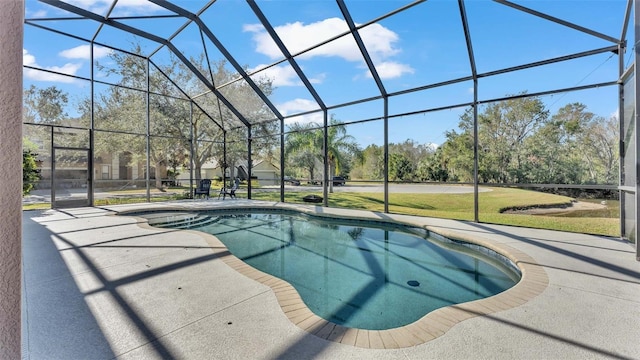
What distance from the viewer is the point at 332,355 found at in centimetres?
170

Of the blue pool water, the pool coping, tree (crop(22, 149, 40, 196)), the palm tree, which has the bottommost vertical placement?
the blue pool water

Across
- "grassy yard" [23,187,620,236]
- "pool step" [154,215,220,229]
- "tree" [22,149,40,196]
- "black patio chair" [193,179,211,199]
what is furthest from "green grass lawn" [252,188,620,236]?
"tree" [22,149,40,196]

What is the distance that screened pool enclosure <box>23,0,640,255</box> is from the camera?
5.19m

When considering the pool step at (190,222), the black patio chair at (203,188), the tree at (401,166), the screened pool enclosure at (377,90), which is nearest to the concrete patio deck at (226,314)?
the screened pool enclosure at (377,90)

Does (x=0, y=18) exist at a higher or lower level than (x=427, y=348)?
higher

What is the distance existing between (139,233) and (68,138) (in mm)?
6365

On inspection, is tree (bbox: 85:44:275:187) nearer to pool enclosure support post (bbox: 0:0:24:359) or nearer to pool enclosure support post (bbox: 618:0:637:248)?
pool enclosure support post (bbox: 618:0:637:248)

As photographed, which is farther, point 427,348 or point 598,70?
point 598,70

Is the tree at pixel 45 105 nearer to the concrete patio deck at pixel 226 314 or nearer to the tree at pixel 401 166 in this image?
the concrete patio deck at pixel 226 314

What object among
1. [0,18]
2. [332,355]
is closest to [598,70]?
[332,355]

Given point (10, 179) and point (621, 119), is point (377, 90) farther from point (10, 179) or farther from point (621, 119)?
point (10, 179)

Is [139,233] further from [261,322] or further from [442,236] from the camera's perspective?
[442,236]

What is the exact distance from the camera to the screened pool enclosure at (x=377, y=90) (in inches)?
204

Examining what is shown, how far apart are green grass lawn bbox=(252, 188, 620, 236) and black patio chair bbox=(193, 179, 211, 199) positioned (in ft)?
7.51
